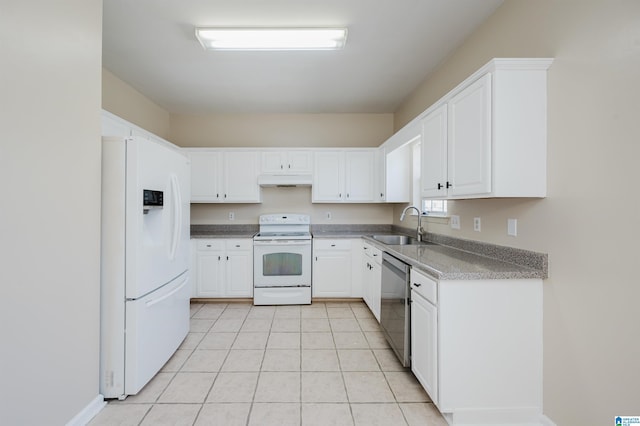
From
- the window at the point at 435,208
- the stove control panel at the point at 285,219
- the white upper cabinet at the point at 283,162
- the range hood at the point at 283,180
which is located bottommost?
the stove control panel at the point at 285,219

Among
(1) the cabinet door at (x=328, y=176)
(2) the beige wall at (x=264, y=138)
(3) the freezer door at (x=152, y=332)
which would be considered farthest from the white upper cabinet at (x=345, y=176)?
(3) the freezer door at (x=152, y=332)

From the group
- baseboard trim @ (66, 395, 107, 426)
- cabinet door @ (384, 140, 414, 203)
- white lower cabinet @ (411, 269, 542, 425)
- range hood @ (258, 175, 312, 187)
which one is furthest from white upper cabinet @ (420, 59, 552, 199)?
baseboard trim @ (66, 395, 107, 426)

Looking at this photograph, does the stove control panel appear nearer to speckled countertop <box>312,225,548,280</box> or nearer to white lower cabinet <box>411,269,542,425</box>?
speckled countertop <box>312,225,548,280</box>

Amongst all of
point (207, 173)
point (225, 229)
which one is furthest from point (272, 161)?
point (225, 229)

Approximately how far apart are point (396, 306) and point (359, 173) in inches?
89.3

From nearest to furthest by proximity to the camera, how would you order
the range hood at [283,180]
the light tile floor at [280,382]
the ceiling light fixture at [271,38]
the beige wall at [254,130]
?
the light tile floor at [280,382], the ceiling light fixture at [271,38], the range hood at [283,180], the beige wall at [254,130]

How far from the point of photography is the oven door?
3746 mm

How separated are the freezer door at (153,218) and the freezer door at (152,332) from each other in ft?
0.31

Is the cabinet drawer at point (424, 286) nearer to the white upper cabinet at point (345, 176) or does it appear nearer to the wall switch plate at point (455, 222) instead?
the wall switch plate at point (455, 222)

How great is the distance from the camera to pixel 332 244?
3871 mm

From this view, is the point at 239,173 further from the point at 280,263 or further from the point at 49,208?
the point at 49,208

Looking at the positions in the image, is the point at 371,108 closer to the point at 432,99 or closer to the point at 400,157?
the point at 400,157

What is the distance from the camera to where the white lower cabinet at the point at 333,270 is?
385cm

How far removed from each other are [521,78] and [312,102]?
2.73 m
